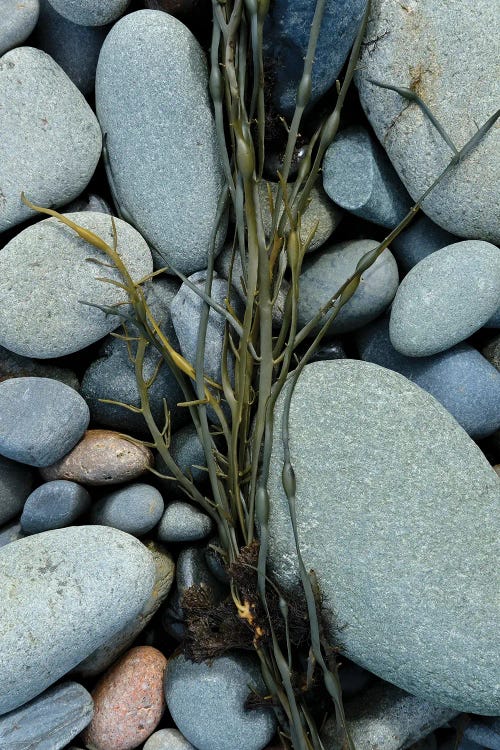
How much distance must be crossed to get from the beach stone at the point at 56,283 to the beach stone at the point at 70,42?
0.37m

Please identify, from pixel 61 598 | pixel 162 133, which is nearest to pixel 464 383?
pixel 162 133

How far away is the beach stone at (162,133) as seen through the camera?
1.61 meters

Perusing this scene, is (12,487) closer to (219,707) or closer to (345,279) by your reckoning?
(219,707)

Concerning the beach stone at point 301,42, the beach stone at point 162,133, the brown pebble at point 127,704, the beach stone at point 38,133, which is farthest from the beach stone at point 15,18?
the brown pebble at point 127,704

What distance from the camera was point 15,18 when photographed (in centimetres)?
165

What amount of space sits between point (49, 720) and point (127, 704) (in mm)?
177

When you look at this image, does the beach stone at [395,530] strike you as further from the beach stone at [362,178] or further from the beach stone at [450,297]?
the beach stone at [362,178]

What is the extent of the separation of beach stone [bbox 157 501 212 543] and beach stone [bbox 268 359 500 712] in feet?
0.62

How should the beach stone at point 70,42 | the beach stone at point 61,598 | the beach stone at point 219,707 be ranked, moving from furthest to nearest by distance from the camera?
the beach stone at point 70,42
the beach stone at point 219,707
the beach stone at point 61,598

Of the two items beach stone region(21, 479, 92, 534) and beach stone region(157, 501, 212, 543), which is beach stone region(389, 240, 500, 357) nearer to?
beach stone region(157, 501, 212, 543)

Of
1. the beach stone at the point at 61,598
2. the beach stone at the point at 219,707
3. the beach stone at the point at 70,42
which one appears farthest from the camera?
the beach stone at the point at 70,42

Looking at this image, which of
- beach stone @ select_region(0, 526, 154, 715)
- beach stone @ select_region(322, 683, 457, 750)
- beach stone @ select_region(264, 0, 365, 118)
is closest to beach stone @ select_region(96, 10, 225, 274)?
beach stone @ select_region(264, 0, 365, 118)

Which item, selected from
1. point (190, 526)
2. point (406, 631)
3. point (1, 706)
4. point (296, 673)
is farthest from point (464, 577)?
point (1, 706)

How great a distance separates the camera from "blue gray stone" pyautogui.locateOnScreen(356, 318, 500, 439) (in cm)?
169
